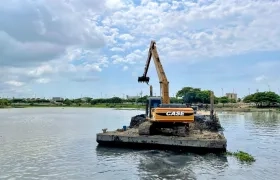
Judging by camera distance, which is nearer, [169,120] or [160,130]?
[169,120]

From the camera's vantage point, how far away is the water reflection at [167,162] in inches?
979

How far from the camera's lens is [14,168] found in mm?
27031

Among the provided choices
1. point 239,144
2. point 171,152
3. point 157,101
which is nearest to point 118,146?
point 171,152

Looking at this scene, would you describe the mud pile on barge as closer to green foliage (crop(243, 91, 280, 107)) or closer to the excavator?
the excavator

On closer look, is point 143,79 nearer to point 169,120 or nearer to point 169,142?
point 169,120

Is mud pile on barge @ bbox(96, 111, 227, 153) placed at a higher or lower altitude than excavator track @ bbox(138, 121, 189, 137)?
lower

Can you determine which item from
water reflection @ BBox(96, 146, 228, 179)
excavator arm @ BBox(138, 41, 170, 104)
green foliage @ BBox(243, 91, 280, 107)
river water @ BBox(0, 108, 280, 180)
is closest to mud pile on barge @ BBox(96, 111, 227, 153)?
water reflection @ BBox(96, 146, 228, 179)

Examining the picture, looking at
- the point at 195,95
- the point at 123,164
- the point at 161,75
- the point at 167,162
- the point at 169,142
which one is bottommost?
the point at 123,164

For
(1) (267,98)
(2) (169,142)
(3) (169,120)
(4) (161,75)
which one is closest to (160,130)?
(3) (169,120)

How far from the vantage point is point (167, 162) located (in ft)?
93.7

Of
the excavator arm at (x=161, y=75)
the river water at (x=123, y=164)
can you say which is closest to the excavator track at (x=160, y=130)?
the river water at (x=123, y=164)

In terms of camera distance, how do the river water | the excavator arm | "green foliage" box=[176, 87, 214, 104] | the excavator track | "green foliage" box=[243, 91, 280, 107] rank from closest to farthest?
the river water, the excavator track, the excavator arm, "green foliage" box=[243, 91, 280, 107], "green foliage" box=[176, 87, 214, 104]

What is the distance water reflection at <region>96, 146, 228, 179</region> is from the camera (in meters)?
24.9

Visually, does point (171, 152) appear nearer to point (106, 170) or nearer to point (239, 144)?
point (106, 170)
